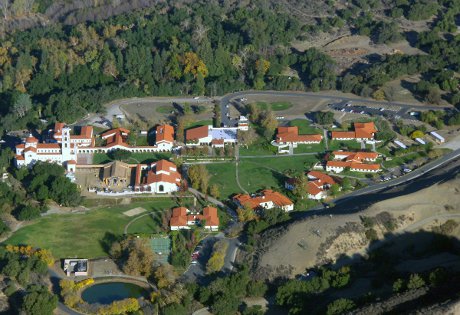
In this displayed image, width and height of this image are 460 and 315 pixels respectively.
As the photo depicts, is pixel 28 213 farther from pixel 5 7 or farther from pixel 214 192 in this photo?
pixel 5 7

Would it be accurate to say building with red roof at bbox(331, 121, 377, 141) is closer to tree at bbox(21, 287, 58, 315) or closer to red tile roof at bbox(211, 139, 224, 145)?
red tile roof at bbox(211, 139, 224, 145)

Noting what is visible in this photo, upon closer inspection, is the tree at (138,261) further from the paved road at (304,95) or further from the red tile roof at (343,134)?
the red tile roof at (343,134)

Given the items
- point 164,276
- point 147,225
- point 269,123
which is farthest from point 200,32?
point 164,276

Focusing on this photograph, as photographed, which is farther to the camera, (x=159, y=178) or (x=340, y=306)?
(x=159, y=178)

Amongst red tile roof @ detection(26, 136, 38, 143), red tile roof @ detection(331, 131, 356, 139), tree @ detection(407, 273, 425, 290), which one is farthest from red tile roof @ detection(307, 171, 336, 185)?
red tile roof @ detection(26, 136, 38, 143)

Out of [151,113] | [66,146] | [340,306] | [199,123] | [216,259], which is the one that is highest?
→ [199,123]

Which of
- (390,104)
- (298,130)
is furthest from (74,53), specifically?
(390,104)

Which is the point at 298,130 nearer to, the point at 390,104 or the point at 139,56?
the point at 390,104
